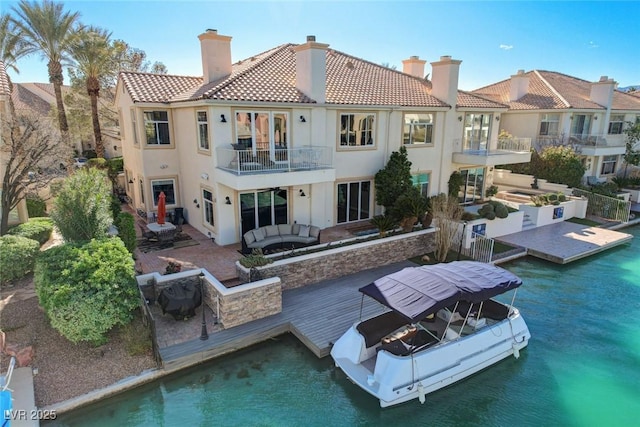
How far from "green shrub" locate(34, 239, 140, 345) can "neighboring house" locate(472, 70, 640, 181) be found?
1162 inches

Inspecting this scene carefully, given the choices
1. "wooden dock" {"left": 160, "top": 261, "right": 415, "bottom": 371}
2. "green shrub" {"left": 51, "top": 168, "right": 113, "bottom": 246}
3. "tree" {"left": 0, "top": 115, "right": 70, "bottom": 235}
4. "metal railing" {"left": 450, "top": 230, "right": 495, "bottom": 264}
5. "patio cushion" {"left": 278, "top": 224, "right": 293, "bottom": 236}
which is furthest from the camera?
"metal railing" {"left": 450, "top": 230, "right": 495, "bottom": 264}

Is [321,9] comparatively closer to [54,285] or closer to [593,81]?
[54,285]

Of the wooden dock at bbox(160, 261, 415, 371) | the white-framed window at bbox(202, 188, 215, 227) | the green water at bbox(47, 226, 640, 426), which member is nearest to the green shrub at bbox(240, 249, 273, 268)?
the wooden dock at bbox(160, 261, 415, 371)

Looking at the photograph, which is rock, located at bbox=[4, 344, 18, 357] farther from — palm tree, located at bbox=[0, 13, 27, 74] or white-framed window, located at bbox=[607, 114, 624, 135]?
white-framed window, located at bbox=[607, 114, 624, 135]

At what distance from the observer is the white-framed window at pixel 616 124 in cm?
3459

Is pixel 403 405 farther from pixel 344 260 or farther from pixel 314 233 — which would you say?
pixel 314 233

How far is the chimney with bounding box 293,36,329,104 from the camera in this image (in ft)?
55.7

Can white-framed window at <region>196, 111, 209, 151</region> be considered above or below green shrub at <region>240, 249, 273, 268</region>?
above

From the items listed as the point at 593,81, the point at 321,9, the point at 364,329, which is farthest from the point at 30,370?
the point at 593,81

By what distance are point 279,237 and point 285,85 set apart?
7210mm

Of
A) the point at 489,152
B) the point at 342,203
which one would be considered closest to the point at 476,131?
the point at 489,152

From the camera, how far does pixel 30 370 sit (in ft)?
31.1

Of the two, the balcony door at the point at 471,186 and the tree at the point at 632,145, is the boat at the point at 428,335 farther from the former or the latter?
the tree at the point at 632,145

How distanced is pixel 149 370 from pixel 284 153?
10318 millimetres
